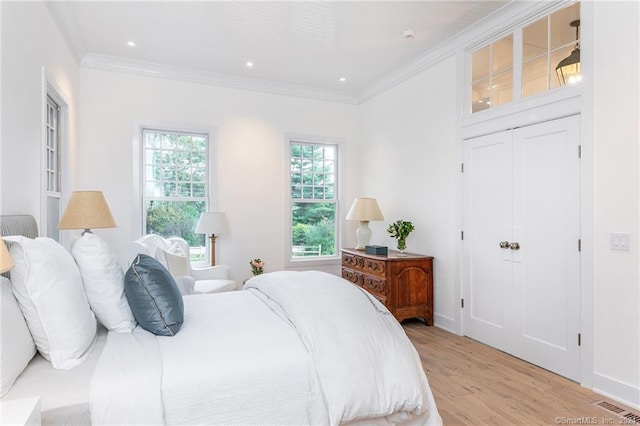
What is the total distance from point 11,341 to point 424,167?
154 inches

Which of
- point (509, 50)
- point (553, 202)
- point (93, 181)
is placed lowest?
point (553, 202)

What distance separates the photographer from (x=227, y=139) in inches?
192

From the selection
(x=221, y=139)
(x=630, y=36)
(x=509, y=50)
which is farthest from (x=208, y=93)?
(x=630, y=36)

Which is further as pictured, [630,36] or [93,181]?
[93,181]

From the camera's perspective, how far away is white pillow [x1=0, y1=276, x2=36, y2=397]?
4.31 feet

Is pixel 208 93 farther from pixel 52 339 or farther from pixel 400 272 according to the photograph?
pixel 52 339

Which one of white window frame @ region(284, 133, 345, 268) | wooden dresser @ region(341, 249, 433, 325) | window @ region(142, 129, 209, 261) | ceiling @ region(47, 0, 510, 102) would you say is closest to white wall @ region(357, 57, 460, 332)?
wooden dresser @ region(341, 249, 433, 325)

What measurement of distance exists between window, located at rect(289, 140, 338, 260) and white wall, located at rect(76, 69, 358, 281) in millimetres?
199

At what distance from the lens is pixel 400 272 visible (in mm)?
4047

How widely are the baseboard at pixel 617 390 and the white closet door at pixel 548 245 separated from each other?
6.5 inches

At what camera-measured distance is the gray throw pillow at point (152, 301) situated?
71.2 inches

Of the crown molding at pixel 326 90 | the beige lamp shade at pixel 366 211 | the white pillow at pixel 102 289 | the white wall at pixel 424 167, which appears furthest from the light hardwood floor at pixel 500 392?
the crown molding at pixel 326 90

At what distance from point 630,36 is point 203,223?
4.17m

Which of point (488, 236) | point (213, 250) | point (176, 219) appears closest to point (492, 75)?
point (488, 236)
